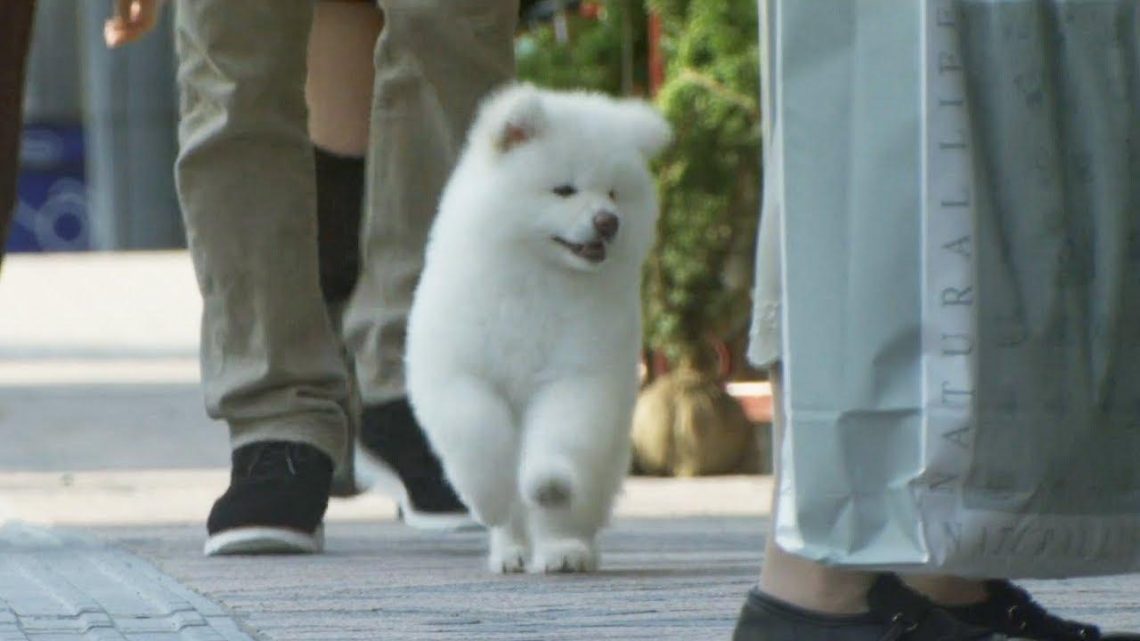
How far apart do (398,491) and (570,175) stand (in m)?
0.77

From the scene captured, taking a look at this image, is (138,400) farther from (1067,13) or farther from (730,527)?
(1067,13)

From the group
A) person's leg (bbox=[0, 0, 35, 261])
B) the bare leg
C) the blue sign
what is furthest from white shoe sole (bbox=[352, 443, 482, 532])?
the blue sign

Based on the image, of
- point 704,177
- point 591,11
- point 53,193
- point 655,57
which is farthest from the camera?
point 53,193

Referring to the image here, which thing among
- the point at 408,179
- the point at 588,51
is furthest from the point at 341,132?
the point at 588,51

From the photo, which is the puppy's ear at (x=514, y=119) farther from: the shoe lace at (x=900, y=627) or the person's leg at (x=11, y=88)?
the shoe lace at (x=900, y=627)

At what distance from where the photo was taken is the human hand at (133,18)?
4230 mm

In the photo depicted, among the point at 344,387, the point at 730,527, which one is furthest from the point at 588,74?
the point at 344,387

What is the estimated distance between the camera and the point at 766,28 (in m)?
2.35

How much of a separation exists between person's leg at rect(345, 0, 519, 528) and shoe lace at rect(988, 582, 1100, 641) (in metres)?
1.63

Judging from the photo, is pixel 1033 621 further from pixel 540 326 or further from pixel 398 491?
pixel 398 491

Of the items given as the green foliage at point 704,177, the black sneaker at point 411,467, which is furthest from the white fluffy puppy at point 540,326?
the green foliage at point 704,177

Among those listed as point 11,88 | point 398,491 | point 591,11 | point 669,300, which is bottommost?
point 669,300

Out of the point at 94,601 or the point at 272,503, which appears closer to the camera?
the point at 94,601

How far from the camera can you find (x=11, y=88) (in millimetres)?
3541
